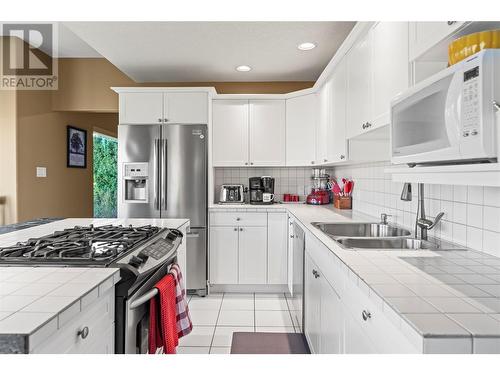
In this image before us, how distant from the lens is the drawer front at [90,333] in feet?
2.74

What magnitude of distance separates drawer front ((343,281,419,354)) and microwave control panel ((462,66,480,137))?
0.56 metres

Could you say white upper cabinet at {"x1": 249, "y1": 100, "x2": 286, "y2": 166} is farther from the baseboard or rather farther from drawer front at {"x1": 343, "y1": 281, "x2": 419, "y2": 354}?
drawer front at {"x1": 343, "y1": 281, "x2": 419, "y2": 354}

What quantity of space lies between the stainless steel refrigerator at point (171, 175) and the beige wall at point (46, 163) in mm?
1100

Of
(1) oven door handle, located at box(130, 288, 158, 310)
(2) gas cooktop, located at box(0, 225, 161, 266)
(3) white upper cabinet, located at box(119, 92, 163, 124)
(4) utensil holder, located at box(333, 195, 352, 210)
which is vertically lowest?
(1) oven door handle, located at box(130, 288, 158, 310)

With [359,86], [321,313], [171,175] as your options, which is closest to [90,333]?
[321,313]

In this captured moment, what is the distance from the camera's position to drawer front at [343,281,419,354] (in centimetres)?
88

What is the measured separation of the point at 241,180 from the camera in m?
4.24

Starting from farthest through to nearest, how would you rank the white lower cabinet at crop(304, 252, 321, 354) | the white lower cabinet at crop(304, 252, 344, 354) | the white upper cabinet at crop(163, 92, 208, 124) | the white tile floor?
1. the white upper cabinet at crop(163, 92, 208, 124)
2. the white tile floor
3. the white lower cabinet at crop(304, 252, 321, 354)
4. the white lower cabinet at crop(304, 252, 344, 354)

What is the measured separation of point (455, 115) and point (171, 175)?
2.97 m

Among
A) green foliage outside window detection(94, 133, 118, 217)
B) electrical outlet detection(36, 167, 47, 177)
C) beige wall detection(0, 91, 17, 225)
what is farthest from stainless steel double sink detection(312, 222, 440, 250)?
green foliage outside window detection(94, 133, 118, 217)

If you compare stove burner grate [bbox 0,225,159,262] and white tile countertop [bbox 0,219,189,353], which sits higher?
stove burner grate [bbox 0,225,159,262]

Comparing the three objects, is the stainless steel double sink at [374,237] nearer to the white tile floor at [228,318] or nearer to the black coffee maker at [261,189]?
the white tile floor at [228,318]
